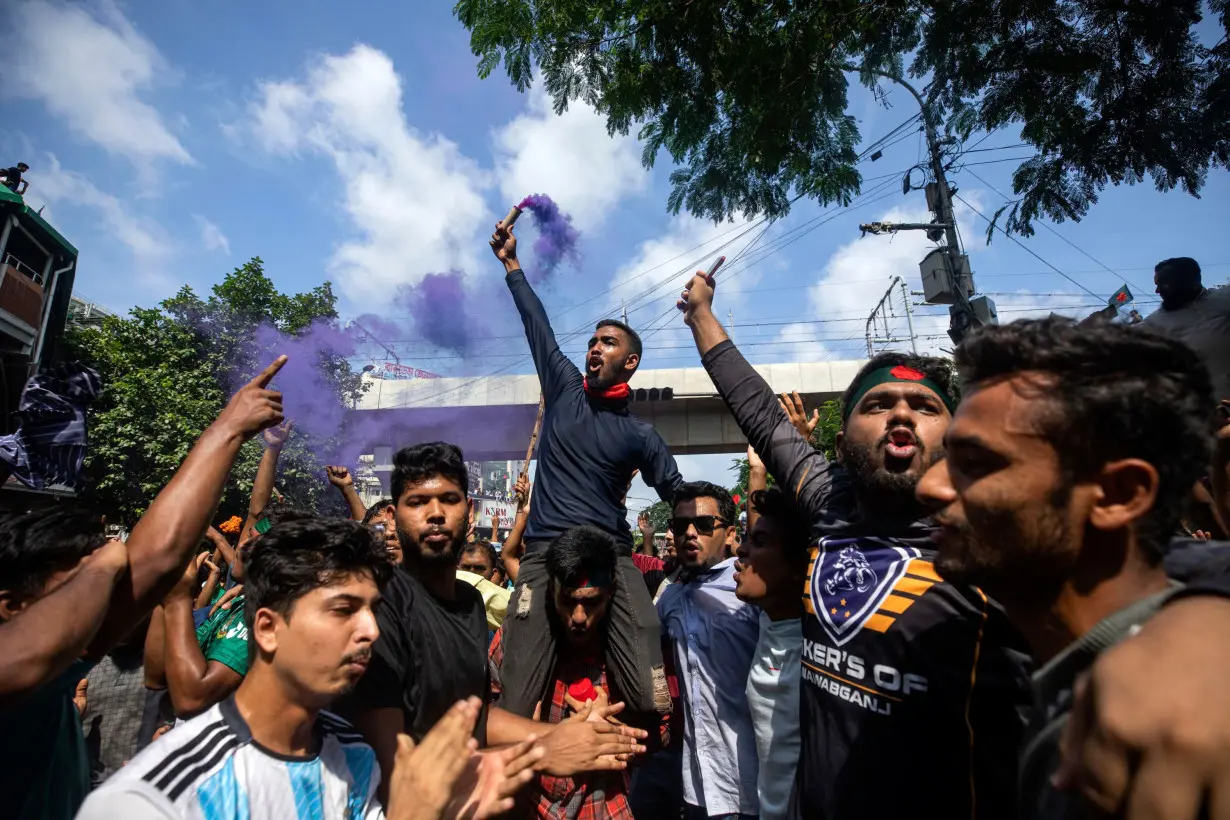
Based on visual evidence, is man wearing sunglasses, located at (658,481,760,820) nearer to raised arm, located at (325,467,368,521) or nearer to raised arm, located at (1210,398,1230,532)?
raised arm, located at (1210,398,1230,532)

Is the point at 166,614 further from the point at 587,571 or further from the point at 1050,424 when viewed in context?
the point at 1050,424

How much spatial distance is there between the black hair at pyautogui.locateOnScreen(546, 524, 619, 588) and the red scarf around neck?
800mm

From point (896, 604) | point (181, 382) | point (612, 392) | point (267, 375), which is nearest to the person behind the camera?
point (896, 604)

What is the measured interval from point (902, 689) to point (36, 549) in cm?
269

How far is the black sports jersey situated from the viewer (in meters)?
1.64

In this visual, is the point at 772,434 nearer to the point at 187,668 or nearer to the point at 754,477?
the point at 754,477

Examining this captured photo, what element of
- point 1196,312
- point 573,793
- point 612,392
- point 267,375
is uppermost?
point 1196,312

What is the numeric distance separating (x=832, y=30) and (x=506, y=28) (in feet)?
7.41

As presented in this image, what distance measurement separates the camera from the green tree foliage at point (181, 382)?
17625 mm

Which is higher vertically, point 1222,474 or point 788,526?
point 1222,474

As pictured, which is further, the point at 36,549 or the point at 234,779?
the point at 36,549

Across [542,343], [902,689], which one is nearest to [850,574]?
[902,689]

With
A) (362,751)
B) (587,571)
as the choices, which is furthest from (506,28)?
(362,751)

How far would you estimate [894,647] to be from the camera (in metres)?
1.78
